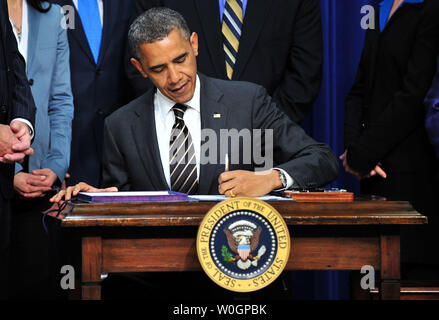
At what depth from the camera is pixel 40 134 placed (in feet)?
8.96

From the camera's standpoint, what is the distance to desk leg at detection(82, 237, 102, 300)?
153cm

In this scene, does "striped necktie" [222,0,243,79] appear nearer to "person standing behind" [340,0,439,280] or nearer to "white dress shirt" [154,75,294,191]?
"white dress shirt" [154,75,294,191]

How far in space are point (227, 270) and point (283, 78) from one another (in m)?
1.72

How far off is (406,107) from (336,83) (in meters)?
1.01

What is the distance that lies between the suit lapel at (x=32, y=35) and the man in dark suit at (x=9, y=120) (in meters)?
0.38

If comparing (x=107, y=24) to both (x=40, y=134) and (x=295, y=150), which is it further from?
(x=295, y=150)

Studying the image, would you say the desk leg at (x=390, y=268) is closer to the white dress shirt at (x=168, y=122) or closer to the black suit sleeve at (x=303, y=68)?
the white dress shirt at (x=168, y=122)

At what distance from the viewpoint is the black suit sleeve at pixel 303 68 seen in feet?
9.58

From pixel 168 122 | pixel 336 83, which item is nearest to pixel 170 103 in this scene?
pixel 168 122

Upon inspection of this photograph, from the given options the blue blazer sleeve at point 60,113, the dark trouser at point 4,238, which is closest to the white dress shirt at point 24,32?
the blue blazer sleeve at point 60,113

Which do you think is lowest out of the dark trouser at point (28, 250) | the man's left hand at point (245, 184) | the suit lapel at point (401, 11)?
the dark trouser at point (28, 250)

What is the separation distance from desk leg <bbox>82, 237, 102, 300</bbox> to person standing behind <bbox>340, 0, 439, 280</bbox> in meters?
1.34

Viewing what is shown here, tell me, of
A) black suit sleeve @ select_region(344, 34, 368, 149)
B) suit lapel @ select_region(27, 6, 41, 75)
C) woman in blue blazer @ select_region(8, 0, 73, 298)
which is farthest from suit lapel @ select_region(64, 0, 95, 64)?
black suit sleeve @ select_region(344, 34, 368, 149)

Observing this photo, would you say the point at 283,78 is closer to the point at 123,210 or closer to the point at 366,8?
→ the point at 366,8
